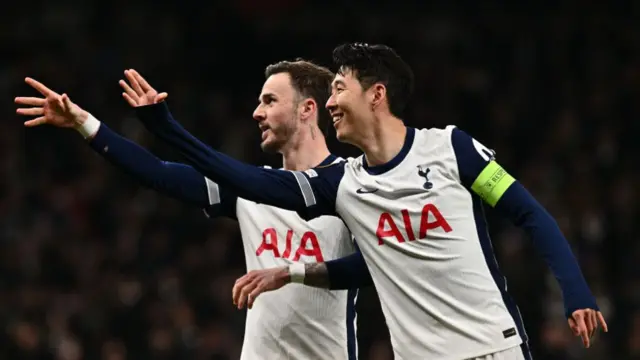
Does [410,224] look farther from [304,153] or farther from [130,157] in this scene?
[130,157]

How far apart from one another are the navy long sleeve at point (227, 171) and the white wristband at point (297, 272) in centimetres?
28

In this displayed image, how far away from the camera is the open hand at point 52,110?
484 centimetres

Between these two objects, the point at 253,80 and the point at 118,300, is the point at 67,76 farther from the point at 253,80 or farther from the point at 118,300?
the point at 118,300

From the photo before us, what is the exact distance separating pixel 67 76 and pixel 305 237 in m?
8.51

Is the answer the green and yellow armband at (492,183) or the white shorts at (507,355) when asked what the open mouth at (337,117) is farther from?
the white shorts at (507,355)

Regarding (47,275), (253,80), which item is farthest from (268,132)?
(253,80)

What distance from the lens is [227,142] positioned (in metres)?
12.5

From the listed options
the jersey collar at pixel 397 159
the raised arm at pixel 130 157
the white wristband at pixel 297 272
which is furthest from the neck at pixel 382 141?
the raised arm at pixel 130 157

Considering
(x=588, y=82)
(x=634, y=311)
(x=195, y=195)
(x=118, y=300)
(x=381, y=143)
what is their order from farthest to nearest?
(x=588, y=82)
(x=118, y=300)
(x=634, y=311)
(x=195, y=195)
(x=381, y=143)

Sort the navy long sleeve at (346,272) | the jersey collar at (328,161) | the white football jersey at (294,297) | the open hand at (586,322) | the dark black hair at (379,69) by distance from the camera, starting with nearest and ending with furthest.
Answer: the open hand at (586,322) → the dark black hair at (379,69) → the navy long sleeve at (346,272) → the white football jersey at (294,297) → the jersey collar at (328,161)

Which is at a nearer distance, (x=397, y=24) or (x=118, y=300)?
(x=118, y=300)

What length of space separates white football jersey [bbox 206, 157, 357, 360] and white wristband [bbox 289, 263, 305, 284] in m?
0.23

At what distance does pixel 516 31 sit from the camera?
14297 mm

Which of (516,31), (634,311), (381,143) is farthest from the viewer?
(516,31)
